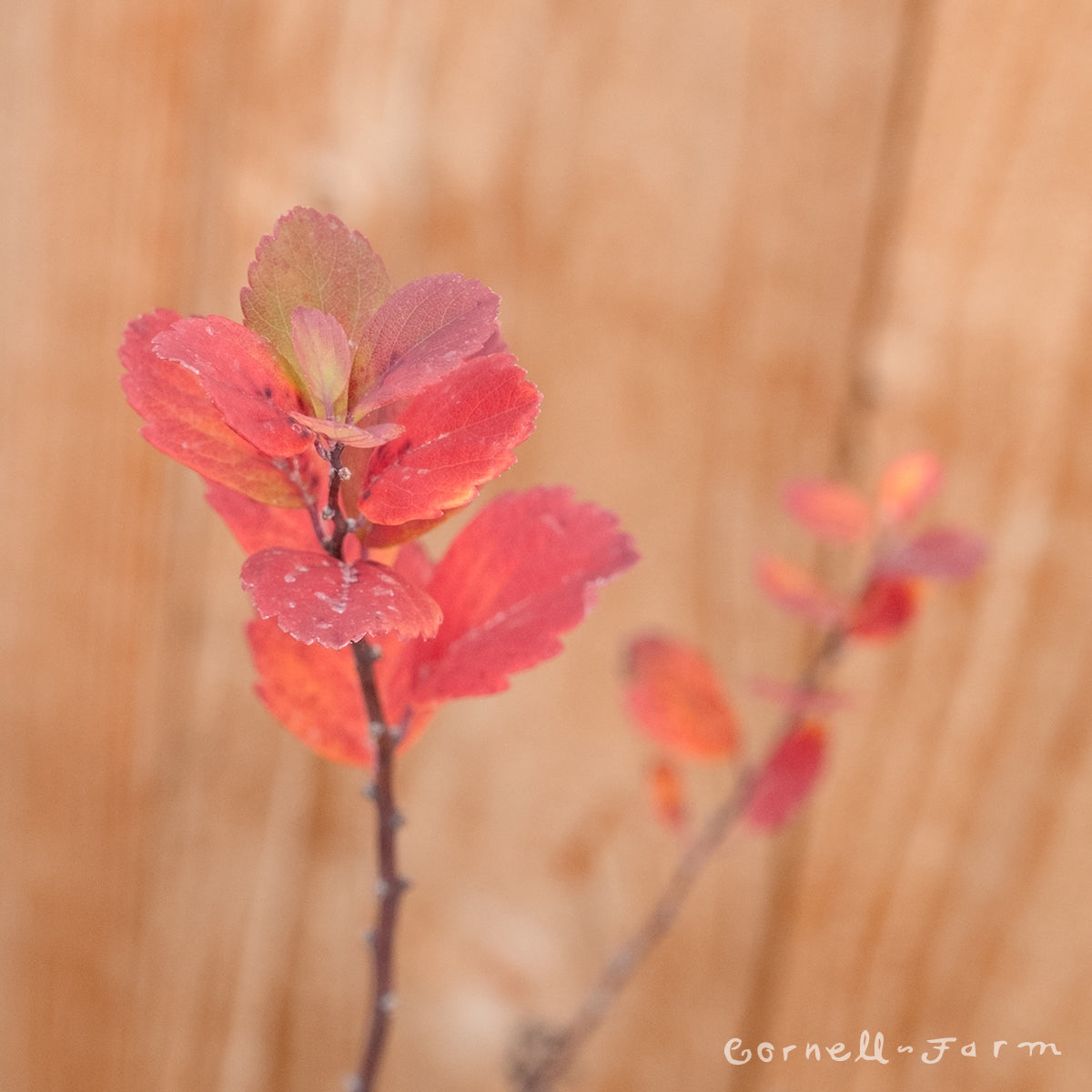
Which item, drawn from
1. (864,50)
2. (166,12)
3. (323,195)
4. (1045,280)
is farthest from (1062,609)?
(166,12)

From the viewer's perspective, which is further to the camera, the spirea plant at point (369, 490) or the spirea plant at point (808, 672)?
the spirea plant at point (808, 672)

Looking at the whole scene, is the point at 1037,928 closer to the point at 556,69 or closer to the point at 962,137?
the point at 962,137

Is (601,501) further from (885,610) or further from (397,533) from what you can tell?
(397,533)

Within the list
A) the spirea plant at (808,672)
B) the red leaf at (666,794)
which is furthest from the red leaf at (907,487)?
the red leaf at (666,794)

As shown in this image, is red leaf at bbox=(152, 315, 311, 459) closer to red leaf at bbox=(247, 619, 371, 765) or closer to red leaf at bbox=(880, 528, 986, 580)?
red leaf at bbox=(247, 619, 371, 765)

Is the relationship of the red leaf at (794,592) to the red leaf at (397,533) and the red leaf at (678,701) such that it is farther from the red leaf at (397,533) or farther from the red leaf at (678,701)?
the red leaf at (397,533)

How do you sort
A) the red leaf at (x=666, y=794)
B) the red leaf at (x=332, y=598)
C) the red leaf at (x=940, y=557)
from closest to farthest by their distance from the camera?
1. the red leaf at (x=332, y=598)
2. the red leaf at (x=940, y=557)
3. the red leaf at (x=666, y=794)

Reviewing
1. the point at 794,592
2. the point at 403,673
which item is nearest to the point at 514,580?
the point at 403,673
